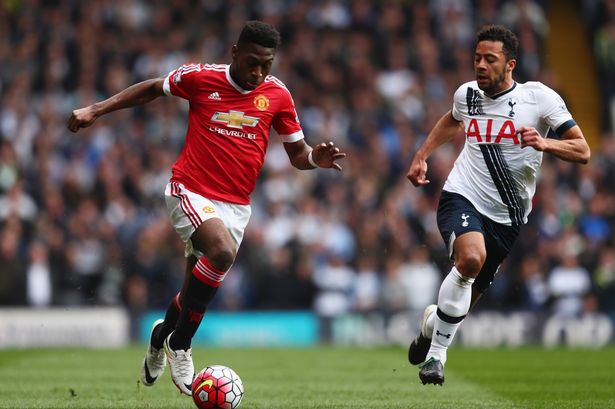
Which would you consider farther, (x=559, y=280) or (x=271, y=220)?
(x=271, y=220)

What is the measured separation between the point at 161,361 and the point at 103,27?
47.8 feet

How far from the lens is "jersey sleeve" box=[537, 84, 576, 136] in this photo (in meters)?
8.69

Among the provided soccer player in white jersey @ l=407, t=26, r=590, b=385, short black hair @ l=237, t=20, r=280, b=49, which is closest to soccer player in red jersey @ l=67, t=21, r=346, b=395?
short black hair @ l=237, t=20, r=280, b=49

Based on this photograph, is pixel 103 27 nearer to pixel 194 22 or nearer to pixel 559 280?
pixel 194 22

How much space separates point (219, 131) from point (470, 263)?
6.84 feet

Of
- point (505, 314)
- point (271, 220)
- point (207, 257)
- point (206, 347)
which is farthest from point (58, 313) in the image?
point (207, 257)

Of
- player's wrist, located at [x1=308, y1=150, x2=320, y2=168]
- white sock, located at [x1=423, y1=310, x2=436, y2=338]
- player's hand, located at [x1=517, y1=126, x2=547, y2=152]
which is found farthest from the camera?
white sock, located at [x1=423, y1=310, x2=436, y2=338]

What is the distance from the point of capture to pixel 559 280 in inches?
691

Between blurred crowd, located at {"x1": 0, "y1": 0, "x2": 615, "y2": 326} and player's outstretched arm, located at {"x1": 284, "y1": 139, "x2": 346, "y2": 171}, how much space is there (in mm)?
7584

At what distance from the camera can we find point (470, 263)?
Result: 8.58 m

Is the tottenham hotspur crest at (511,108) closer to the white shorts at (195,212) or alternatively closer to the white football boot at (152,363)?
the white shorts at (195,212)

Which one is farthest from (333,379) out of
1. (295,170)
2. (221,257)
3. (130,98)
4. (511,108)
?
(295,170)

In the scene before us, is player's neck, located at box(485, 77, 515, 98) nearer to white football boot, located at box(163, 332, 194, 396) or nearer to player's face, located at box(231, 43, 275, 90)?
player's face, located at box(231, 43, 275, 90)

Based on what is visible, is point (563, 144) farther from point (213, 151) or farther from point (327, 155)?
point (213, 151)
